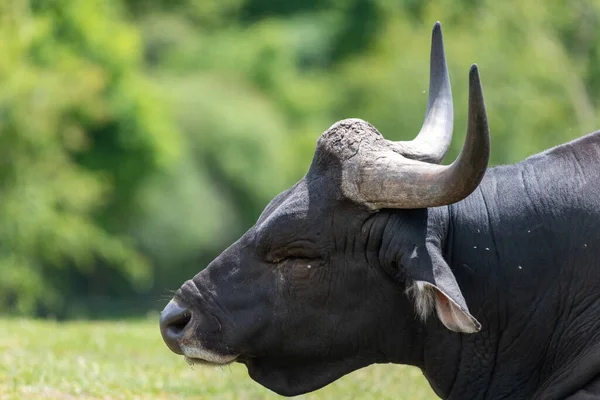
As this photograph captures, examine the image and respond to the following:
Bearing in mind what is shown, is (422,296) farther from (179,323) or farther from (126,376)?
(126,376)

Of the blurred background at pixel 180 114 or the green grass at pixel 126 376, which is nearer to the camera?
the green grass at pixel 126 376

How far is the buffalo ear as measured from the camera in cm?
537

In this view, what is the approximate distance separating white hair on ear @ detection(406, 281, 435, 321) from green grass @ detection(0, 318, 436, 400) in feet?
5.92

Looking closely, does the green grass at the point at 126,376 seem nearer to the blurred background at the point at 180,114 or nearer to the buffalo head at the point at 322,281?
the buffalo head at the point at 322,281

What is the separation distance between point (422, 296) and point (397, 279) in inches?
12.1

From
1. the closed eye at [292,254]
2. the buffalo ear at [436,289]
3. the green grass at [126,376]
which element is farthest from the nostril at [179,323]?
the buffalo ear at [436,289]

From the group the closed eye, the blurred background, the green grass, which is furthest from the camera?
the blurred background

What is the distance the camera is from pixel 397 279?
5.86m

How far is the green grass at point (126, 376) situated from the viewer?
322 inches

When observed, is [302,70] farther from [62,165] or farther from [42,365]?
[42,365]

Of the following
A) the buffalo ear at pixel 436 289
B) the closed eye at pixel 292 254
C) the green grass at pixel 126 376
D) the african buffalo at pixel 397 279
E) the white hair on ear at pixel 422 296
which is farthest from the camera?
the green grass at pixel 126 376

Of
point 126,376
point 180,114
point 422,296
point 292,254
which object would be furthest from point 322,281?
point 180,114

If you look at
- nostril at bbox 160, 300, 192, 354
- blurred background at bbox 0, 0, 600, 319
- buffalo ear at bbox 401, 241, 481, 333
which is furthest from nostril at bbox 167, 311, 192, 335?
blurred background at bbox 0, 0, 600, 319

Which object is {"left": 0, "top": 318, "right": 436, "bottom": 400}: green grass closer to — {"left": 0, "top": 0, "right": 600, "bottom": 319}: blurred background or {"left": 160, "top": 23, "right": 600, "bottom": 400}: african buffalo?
{"left": 160, "top": 23, "right": 600, "bottom": 400}: african buffalo
